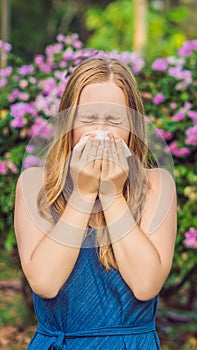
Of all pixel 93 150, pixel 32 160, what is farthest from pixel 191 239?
pixel 93 150

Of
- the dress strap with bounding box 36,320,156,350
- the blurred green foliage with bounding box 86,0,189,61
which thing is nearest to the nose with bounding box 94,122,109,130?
the dress strap with bounding box 36,320,156,350

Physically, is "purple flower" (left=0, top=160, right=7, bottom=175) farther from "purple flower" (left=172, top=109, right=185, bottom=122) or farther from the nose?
the nose

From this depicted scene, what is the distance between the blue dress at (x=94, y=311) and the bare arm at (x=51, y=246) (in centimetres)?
8

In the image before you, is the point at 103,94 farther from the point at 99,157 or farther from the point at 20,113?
the point at 20,113

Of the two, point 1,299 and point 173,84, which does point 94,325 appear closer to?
point 173,84

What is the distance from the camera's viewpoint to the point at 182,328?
4.62 meters

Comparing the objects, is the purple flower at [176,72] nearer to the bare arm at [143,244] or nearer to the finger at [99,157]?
the bare arm at [143,244]

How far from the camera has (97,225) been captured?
6.50ft

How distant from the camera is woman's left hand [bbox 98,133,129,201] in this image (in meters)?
1.83

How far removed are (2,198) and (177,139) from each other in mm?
1007

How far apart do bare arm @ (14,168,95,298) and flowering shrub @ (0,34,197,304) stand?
1.62 m

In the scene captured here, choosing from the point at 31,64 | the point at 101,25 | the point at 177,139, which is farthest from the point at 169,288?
the point at 101,25

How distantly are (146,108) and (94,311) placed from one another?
2.12m

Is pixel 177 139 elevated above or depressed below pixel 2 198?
above
